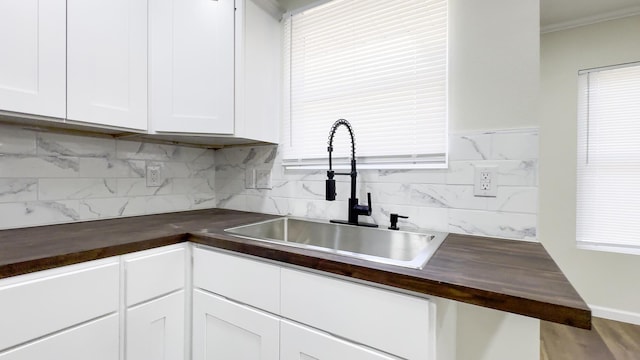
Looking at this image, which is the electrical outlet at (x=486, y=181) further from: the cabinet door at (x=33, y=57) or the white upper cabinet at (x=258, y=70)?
the cabinet door at (x=33, y=57)

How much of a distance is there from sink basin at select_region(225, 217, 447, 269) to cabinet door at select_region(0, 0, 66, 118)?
2.76 ft

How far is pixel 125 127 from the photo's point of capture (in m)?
1.30

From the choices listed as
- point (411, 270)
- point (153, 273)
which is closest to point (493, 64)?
point (411, 270)

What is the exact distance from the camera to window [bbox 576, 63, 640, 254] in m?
2.26

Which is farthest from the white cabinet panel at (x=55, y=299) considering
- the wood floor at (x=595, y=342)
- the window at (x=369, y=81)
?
the wood floor at (x=595, y=342)

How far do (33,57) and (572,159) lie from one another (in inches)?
138

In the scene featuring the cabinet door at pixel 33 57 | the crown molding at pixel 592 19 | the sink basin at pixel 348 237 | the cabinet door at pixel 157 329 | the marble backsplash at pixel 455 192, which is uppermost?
the crown molding at pixel 592 19

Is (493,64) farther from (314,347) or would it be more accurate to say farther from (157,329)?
(157,329)

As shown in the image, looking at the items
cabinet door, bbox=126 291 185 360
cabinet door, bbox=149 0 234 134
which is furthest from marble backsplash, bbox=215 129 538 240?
cabinet door, bbox=126 291 185 360

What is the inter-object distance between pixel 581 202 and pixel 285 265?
9.13 ft

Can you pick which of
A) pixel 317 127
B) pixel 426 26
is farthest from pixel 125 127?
pixel 426 26

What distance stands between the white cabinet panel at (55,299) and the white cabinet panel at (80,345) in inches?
0.9

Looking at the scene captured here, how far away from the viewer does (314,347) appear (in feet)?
2.87

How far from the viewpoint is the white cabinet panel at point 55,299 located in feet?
2.47
